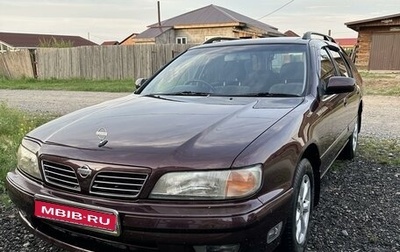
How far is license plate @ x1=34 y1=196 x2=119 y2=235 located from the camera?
6.49ft

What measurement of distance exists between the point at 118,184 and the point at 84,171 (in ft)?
0.72

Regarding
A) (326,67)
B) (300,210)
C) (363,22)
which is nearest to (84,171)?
(300,210)

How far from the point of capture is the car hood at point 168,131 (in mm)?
2021

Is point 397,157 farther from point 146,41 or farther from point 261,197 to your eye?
point 146,41

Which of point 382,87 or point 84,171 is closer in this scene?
point 84,171

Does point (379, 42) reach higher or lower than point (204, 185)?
higher

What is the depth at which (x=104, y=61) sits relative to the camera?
1777cm

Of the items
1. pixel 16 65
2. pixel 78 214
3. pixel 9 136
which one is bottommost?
pixel 9 136

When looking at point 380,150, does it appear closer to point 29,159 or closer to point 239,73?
point 239,73

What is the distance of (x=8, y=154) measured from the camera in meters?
4.56

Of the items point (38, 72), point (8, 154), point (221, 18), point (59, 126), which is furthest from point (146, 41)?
point (59, 126)

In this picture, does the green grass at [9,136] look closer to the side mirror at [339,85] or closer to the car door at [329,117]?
the car door at [329,117]

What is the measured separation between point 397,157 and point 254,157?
3867 mm

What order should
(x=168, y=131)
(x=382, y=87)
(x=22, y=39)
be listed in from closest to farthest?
(x=168, y=131)
(x=382, y=87)
(x=22, y=39)
